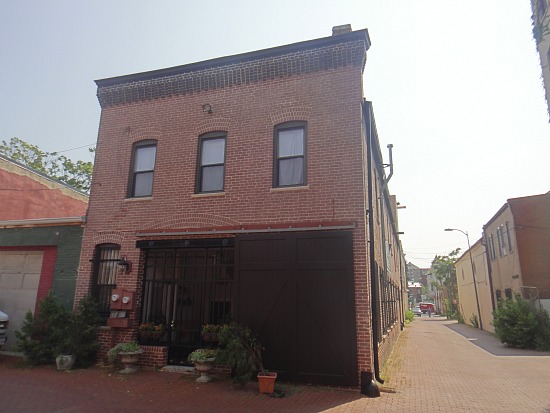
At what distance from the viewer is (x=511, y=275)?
806 inches

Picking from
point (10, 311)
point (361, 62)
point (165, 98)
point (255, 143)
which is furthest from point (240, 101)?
point (10, 311)

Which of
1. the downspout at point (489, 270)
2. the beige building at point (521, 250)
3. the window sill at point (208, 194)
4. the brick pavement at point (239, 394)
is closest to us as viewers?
the brick pavement at point (239, 394)

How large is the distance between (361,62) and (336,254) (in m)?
4.86

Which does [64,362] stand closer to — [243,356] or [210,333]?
[210,333]

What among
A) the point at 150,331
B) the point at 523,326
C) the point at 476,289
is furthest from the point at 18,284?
the point at 476,289

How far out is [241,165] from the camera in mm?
10164

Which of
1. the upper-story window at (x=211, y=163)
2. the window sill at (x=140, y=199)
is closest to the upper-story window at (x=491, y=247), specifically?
the upper-story window at (x=211, y=163)

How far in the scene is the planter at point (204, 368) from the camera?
28.0 feet

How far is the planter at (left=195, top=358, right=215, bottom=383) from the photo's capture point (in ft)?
28.0

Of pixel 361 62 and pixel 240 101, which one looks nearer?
pixel 361 62

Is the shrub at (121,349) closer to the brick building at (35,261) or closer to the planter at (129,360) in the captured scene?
the planter at (129,360)

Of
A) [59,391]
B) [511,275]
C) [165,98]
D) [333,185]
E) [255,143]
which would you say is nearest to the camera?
[59,391]

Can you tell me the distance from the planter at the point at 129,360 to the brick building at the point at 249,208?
1.40 feet

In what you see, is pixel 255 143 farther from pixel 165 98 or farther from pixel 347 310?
pixel 347 310
